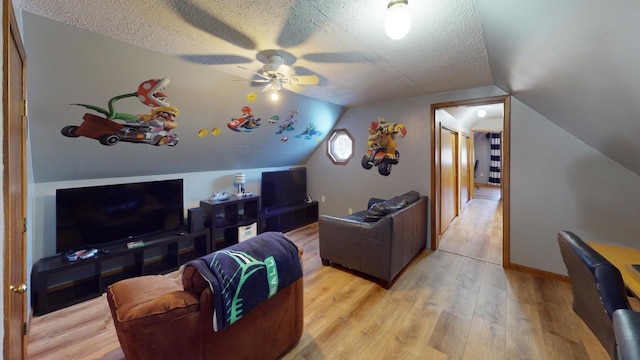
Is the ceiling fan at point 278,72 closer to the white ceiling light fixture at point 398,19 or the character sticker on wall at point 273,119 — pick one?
the white ceiling light fixture at point 398,19

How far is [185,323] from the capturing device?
1.21 m

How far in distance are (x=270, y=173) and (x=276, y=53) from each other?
2.64 m

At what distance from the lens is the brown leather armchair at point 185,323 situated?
3.71 feet

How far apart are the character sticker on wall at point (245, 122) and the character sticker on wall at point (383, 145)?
1.93 metres

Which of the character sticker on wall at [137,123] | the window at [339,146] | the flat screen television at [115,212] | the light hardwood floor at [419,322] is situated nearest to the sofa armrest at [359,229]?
the light hardwood floor at [419,322]

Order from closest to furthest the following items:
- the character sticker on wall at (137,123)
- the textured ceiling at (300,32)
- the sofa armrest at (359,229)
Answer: the textured ceiling at (300,32), the character sticker on wall at (137,123), the sofa armrest at (359,229)

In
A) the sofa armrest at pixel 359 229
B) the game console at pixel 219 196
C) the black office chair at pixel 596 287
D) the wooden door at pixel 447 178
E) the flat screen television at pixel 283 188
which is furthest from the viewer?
the flat screen television at pixel 283 188

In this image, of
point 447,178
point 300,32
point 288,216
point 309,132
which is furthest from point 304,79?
point 447,178

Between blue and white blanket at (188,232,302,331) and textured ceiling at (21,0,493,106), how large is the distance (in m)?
1.47

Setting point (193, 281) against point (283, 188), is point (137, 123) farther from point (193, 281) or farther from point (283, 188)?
point (283, 188)

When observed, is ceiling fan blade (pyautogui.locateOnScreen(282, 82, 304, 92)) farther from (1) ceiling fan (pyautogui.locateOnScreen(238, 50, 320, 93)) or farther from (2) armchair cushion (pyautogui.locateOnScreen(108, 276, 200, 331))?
(2) armchair cushion (pyautogui.locateOnScreen(108, 276, 200, 331))

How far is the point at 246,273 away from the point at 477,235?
4380 mm

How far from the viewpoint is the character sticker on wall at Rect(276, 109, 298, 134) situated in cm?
366

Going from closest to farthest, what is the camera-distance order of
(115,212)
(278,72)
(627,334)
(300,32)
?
1. (627,334)
2. (300,32)
3. (278,72)
4. (115,212)
